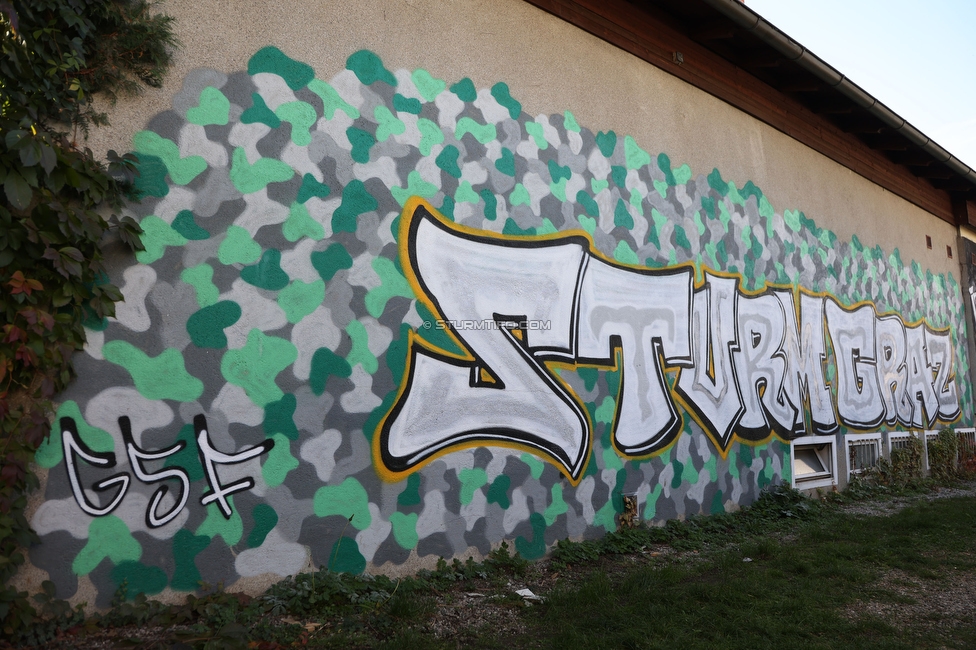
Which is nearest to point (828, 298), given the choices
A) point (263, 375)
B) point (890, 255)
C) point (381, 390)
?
point (890, 255)

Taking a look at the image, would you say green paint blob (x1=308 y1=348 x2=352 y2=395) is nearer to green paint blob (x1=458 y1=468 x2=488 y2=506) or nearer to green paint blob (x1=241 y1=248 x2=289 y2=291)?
green paint blob (x1=241 y1=248 x2=289 y2=291)

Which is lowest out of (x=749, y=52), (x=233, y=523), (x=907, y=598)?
(x=907, y=598)

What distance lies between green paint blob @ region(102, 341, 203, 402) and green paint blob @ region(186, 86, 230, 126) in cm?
126

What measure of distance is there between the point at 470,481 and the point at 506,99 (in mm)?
2830

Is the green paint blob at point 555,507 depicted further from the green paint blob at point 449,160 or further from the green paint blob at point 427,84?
the green paint blob at point 427,84

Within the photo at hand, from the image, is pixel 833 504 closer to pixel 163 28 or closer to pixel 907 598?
pixel 907 598

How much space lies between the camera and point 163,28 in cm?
336

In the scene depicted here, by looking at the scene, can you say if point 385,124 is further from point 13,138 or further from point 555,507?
→ point 555,507

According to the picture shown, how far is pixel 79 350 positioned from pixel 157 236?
0.68 meters

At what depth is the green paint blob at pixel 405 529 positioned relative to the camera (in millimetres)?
3920

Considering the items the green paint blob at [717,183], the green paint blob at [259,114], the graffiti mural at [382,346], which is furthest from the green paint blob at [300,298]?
the green paint blob at [717,183]

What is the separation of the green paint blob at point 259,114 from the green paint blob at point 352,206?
555 millimetres

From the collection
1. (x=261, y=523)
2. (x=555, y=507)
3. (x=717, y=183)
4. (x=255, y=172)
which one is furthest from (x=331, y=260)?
(x=717, y=183)

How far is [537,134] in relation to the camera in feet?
16.5
